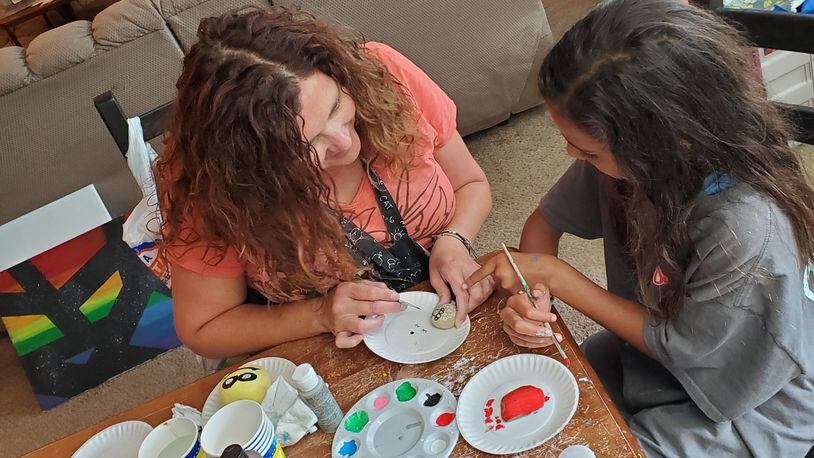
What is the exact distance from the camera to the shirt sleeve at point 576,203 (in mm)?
1283

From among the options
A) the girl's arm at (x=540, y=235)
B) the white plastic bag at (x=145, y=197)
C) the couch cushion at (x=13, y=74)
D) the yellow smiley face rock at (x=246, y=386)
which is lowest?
the girl's arm at (x=540, y=235)

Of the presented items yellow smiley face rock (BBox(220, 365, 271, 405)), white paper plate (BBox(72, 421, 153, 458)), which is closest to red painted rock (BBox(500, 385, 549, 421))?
yellow smiley face rock (BBox(220, 365, 271, 405))

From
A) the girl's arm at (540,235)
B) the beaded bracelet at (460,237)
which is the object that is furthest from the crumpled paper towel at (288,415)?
the girl's arm at (540,235)

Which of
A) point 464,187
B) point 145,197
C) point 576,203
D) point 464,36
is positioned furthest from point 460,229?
point 464,36

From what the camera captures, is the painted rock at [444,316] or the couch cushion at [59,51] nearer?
the painted rock at [444,316]

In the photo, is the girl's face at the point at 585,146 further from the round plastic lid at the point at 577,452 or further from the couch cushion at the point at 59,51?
the couch cushion at the point at 59,51

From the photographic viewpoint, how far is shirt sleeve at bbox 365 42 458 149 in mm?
1410

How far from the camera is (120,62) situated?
7.36ft

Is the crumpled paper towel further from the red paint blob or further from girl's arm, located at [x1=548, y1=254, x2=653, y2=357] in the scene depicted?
girl's arm, located at [x1=548, y1=254, x2=653, y2=357]

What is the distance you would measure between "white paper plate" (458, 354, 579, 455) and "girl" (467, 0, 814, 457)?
0.15ft

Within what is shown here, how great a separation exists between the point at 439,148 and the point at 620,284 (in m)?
0.46

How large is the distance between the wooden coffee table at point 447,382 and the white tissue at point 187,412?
31mm

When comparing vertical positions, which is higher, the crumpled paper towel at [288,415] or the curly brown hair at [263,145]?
the curly brown hair at [263,145]

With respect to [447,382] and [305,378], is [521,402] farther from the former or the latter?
[305,378]
